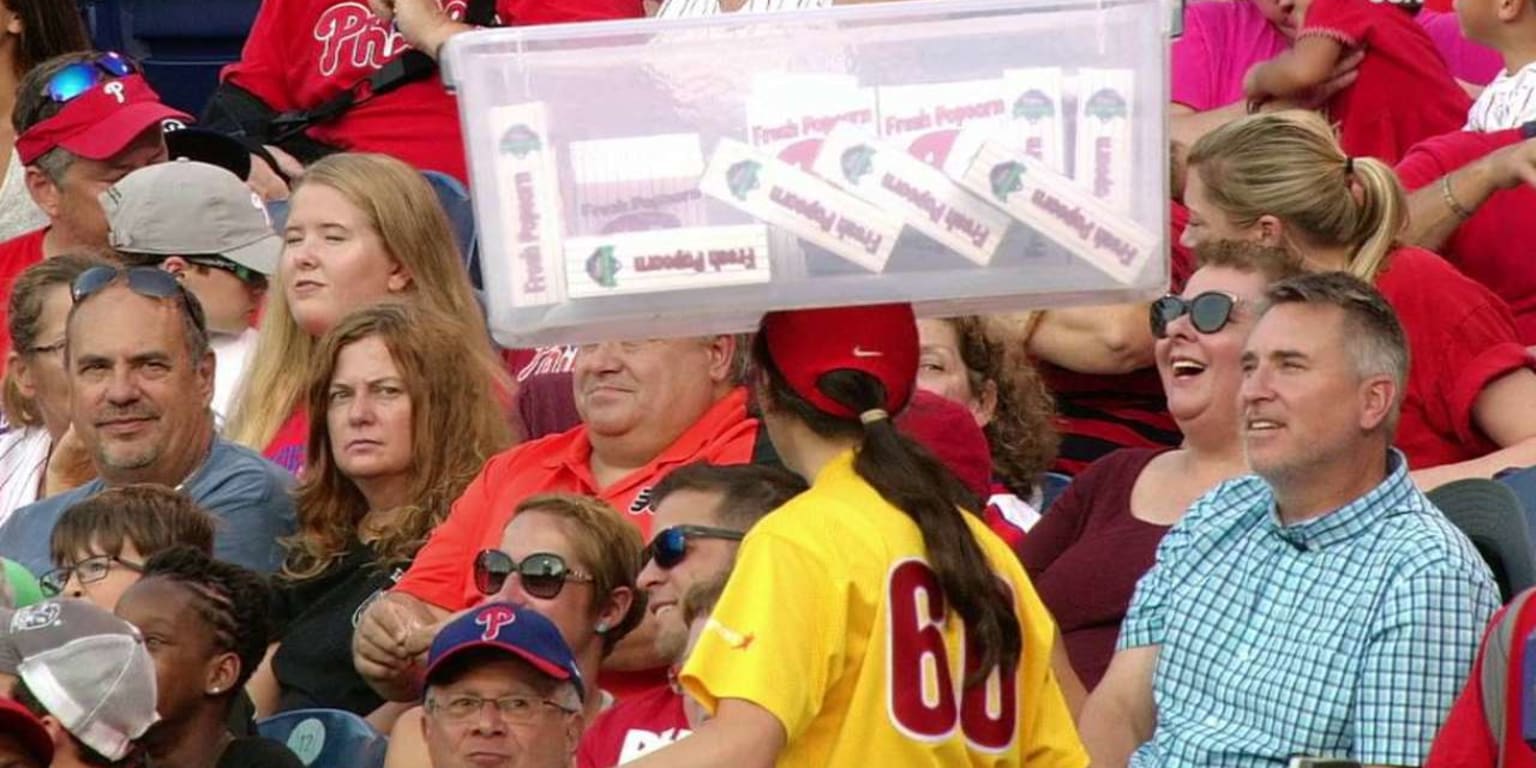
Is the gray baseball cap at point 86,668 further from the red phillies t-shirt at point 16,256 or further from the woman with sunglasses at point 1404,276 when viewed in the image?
the red phillies t-shirt at point 16,256

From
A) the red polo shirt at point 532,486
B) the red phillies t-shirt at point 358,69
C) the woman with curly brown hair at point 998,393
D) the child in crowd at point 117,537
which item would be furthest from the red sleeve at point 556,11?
the child in crowd at point 117,537

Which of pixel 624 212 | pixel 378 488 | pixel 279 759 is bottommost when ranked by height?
pixel 279 759

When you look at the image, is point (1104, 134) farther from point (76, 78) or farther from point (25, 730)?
point (76, 78)

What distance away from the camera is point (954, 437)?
561cm

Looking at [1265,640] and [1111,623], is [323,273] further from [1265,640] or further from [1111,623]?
[1265,640]

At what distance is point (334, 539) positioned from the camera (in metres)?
6.42

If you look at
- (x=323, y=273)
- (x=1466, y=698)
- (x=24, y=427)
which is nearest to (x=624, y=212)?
(x=1466, y=698)

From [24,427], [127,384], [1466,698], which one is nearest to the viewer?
[1466,698]

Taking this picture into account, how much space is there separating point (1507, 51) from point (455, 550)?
2.90 m

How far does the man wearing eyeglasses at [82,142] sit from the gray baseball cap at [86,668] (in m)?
3.03

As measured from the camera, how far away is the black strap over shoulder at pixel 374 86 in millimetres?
8406

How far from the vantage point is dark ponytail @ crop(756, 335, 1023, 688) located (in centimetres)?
429

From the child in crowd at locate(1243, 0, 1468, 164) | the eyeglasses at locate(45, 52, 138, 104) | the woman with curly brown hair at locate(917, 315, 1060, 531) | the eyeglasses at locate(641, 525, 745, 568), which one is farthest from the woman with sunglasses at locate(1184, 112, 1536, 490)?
the eyeglasses at locate(45, 52, 138, 104)

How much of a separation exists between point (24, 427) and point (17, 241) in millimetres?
992
